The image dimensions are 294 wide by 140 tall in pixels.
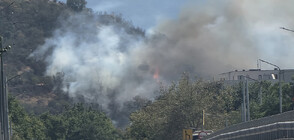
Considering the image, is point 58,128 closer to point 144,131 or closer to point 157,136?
point 144,131

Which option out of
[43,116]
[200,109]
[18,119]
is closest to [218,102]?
[200,109]

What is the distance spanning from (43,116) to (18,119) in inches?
638

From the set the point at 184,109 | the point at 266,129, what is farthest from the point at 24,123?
the point at 266,129

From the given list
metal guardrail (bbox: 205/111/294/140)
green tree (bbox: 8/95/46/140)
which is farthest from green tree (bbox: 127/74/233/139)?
metal guardrail (bbox: 205/111/294/140)

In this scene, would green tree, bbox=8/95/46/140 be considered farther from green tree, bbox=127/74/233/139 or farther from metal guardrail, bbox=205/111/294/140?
metal guardrail, bbox=205/111/294/140

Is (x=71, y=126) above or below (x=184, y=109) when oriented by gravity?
below

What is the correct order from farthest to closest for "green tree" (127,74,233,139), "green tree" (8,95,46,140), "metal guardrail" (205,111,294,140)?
"green tree" (8,95,46,140) < "green tree" (127,74,233,139) < "metal guardrail" (205,111,294,140)

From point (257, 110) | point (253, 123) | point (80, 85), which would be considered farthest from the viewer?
point (80, 85)

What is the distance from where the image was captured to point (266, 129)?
145 ft

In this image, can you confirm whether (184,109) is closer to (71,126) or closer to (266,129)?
(71,126)

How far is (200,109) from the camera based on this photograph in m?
90.6

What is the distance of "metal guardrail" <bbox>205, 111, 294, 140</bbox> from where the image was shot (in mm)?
42312

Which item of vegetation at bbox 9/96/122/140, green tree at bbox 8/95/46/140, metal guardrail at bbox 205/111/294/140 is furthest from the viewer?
vegetation at bbox 9/96/122/140

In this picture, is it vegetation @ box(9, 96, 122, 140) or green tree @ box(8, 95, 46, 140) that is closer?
green tree @ box(8, 95, 46, 140)
